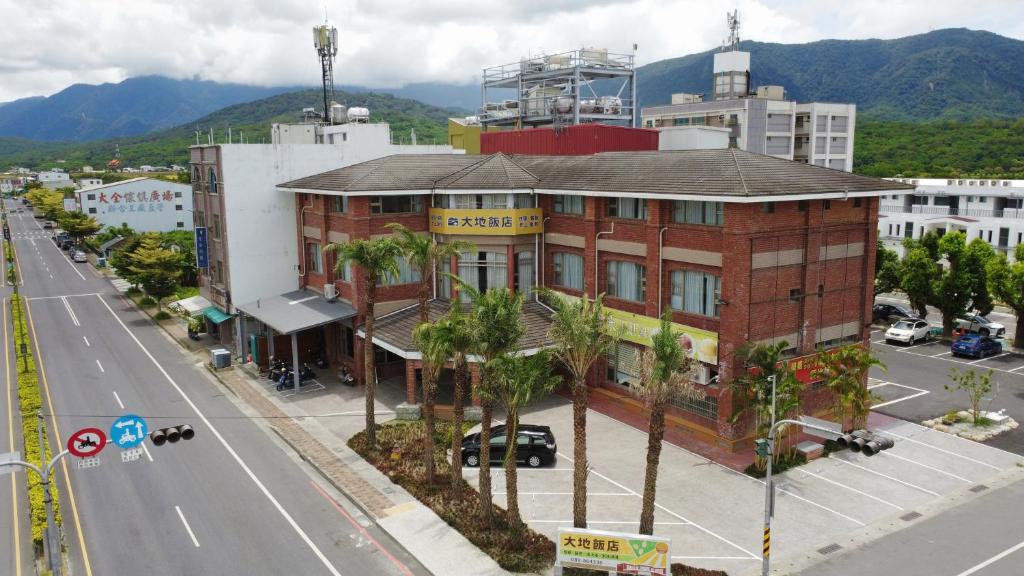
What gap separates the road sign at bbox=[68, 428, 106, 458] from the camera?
62.6 ft

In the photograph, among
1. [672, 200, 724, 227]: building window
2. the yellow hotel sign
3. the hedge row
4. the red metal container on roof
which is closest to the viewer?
the hedge row

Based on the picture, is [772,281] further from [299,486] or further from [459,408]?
[299,486]

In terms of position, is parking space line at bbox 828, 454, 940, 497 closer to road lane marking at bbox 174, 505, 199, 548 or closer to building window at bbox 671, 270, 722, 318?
building window at bbox 671, 270, 722, 318

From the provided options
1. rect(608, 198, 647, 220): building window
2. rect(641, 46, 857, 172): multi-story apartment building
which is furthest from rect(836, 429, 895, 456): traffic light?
rect(641, 46, 857, 172): multi-story apartment building

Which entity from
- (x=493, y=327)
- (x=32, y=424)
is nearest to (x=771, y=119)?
(x=493, y=327)

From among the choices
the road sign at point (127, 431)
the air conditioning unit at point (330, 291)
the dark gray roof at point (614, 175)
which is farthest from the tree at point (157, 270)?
the road sign at point (127, 431)

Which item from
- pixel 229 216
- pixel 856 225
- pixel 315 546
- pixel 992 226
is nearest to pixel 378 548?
pixel 315 546

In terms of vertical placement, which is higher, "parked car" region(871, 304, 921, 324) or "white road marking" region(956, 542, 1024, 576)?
"parked car" region(871, 304, 921, 324)

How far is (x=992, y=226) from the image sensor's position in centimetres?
7206

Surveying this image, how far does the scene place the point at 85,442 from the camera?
19312mm

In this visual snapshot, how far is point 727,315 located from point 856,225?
924cm

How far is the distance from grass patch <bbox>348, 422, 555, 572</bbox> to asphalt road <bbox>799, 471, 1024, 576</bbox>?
8.80 metres

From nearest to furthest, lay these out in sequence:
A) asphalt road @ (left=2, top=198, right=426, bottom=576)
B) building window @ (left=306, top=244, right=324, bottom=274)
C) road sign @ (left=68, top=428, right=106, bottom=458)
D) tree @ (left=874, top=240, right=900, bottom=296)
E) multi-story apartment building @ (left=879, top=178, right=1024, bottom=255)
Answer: road sign @ (left=68, top=428, right=106, bottom=458) < asphalt road @ (left=2, top=198, right=426, bottom=576) < building window @ (left=306, top=244, right=324, bottom=274) < tree @ (left=874, top=240, right=900, bottom=296) < multi-story apartment building @ (left=879, top=178, right=1024, bottom=255)

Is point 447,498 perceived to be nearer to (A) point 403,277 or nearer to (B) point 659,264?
(B) point 659,264
